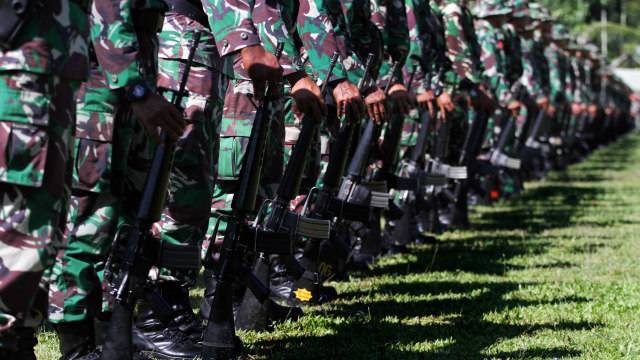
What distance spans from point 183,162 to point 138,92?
1055 millimetres

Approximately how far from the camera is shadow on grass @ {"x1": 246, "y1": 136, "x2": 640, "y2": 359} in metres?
5.79

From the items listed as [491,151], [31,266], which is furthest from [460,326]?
[491,151]

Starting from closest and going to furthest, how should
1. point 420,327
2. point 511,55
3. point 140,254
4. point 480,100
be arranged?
1. point 140,254
2. point 420,327
3. point 480,100
4. point 511,55

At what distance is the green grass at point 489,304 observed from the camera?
19.2 feet

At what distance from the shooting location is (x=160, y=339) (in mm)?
5340

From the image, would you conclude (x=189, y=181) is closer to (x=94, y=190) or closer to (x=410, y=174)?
(x=94, y=190)

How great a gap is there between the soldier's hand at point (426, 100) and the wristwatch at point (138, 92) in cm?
573

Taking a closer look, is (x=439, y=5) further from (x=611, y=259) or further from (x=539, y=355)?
(x=539, y=355)

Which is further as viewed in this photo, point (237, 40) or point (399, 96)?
point (399, 96)

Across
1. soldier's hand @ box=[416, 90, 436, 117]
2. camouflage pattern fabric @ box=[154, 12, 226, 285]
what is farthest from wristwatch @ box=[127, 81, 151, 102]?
soldier's hand @ box=[416, 90, 436, 117]

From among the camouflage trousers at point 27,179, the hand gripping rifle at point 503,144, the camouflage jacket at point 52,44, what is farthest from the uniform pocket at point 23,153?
the hand gripping rifle at point 503,144

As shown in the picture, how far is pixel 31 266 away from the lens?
146 inches

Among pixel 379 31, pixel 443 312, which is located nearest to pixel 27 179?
pixel 443 312

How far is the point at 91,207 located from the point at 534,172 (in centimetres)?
1696
